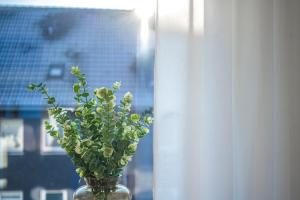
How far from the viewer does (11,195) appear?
184cm

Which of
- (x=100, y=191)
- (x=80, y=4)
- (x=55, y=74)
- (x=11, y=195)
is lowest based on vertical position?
(x=11, y=195)

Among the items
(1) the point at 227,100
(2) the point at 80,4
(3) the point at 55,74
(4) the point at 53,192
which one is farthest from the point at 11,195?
(1) the point at 227,100

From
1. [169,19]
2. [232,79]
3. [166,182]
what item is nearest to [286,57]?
[232,79]

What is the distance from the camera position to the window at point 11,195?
1.83m

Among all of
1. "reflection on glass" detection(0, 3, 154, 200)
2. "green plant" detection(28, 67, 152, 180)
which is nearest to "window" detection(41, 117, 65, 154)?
"reflection on glass" detection(0, 3, 154, 200)

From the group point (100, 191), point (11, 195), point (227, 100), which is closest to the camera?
point (100, 191)

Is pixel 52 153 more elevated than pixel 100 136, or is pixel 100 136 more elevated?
pixel 100 136

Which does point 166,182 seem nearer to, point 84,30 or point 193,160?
point 193,160

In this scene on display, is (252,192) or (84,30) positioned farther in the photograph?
(84,30)

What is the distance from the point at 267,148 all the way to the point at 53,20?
100 centimetres

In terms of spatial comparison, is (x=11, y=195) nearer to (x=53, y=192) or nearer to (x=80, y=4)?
(x=53, y=192)

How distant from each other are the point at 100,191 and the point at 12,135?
612mm

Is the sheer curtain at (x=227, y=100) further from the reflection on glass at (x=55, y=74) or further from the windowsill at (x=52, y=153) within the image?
the windowsill at (x=52, y=153)

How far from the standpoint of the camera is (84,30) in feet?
6.16
